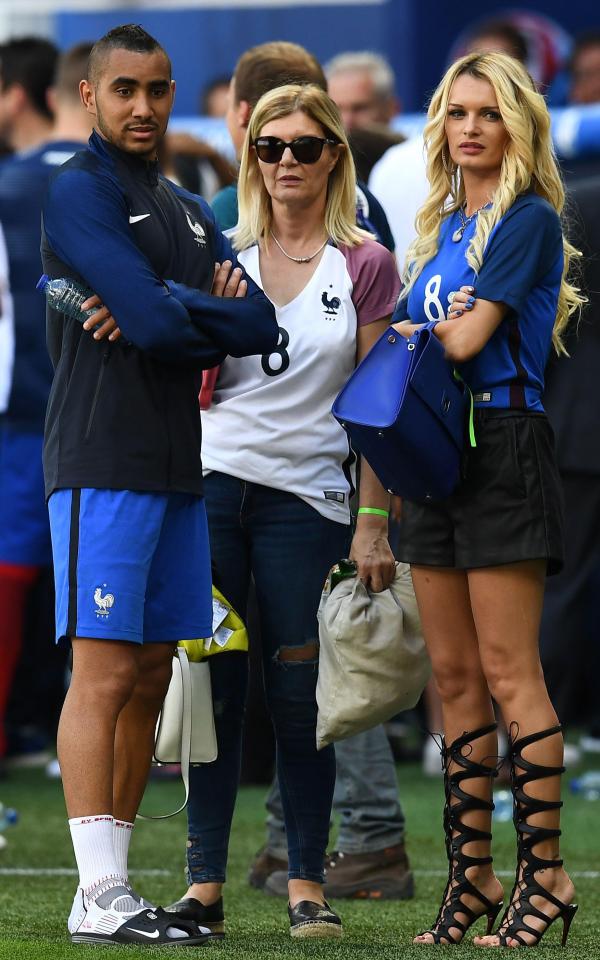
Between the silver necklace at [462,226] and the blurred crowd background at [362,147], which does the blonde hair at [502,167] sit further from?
the blurred crowd background at [362,147]

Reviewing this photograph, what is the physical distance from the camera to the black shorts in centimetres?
403

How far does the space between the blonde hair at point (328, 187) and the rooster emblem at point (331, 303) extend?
0.17m

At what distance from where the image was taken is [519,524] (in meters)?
4.03

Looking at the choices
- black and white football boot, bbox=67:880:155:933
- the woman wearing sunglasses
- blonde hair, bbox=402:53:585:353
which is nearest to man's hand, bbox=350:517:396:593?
the woman wearing sunglasses

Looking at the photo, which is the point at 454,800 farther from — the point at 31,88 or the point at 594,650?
the point at 594,650

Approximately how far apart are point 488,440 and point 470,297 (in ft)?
1.08

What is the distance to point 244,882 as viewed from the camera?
211 inches

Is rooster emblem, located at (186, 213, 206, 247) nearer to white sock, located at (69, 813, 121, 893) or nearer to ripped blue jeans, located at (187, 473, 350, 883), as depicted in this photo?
ripped blue jeans, located at (187, 473, 350, 883)

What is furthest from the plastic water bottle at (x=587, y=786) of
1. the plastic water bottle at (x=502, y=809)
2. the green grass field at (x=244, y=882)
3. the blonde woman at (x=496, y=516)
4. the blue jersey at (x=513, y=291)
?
the blue jersey at (x=513, y=291)

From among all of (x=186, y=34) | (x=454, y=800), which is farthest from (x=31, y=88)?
(x=454, y=800)

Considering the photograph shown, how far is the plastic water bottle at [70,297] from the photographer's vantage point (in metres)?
3.94

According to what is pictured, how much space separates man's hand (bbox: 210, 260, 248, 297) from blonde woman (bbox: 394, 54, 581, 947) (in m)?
0.38

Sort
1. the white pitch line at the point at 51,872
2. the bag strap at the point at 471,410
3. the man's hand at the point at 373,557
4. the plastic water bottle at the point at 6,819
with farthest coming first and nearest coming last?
the plastic water bottle at the point at 6,819, the white pitch line at the point at 51,872, the man's hand at the point at 373,557, the bag strap at the point at 471,410

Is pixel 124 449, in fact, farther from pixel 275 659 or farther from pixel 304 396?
pixel 275 659
